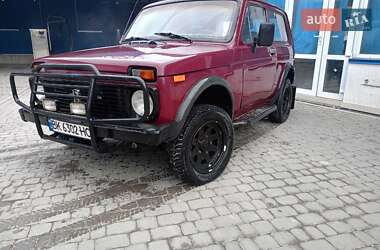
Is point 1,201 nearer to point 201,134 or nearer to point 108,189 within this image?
point 108,189

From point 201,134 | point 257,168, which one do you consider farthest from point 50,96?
point 257,168

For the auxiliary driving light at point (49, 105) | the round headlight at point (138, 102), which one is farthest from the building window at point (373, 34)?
the auxiliary driving light at point (49, 105)

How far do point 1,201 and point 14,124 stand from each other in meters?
2.88

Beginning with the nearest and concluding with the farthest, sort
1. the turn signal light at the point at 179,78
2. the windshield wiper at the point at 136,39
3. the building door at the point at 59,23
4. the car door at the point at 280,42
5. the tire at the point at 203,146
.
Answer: the turn signal light at the point at 179,78
the tire at the point at 203,146
the windshield wiper at the point at 136,39
the car door at the point at 280,42
the building door at the point at 59,23

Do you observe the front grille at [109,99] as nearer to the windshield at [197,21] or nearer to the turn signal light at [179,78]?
the turn signal light at [179,78]

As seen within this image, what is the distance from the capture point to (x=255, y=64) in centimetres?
391

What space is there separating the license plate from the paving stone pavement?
1.95 ft

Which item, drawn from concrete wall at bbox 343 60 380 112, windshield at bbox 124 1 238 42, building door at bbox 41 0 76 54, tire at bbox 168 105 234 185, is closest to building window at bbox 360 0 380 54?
concrete wall at bbox 343 60 380 112

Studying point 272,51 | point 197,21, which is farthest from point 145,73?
point 272,51

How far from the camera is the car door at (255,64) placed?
370 cm

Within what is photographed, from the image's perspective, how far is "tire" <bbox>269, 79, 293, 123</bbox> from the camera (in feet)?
17.2

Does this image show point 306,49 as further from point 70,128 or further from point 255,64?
point 70,128

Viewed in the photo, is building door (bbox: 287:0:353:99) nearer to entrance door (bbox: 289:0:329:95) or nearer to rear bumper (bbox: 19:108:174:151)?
entrance door (bbox: 289:0:329:95)

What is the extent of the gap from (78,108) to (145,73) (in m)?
0.76
